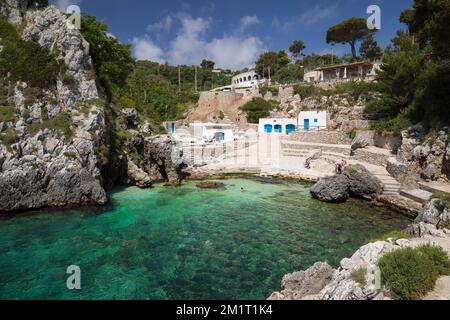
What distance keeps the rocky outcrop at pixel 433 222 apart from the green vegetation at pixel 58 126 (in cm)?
1993

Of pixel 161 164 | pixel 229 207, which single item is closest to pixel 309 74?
pixel 161 164

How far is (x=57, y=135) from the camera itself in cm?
1884

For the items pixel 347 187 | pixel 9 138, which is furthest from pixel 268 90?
pixel 9 138

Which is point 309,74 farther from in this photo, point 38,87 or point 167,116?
point 38,87

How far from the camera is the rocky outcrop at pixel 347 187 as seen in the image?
19.4 metres

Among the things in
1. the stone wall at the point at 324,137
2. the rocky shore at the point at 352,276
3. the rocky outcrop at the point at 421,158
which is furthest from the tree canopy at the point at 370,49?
the rocky shore at the point at 352,276

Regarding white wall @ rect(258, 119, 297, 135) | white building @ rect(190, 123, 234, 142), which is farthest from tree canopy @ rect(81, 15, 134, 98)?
white wall @ rect(258, 119, 297, 135)

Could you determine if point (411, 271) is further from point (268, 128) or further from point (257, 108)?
point (257, 108)

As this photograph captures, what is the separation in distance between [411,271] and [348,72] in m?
51.2

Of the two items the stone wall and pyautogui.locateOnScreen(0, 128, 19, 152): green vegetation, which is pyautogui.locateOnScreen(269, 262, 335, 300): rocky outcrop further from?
the stone wall

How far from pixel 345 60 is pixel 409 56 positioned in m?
35.0

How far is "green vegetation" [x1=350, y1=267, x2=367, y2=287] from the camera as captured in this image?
23.3 ft

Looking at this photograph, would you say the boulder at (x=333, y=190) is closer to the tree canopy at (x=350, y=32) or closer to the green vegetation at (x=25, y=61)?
the green vegetation at (x=25, y=61)
